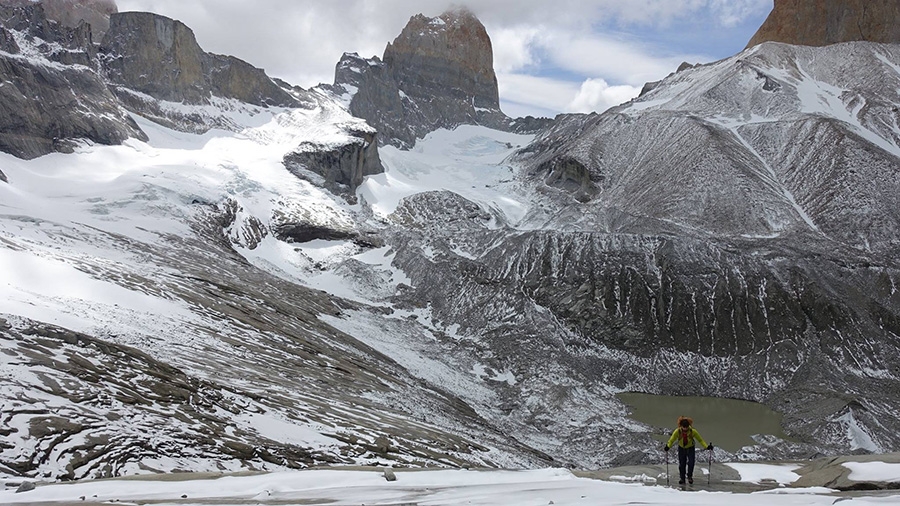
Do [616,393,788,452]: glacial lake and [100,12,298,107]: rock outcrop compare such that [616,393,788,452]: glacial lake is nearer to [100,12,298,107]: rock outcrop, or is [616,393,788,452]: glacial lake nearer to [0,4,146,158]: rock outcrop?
[0,4,146,158]: rock outcrop

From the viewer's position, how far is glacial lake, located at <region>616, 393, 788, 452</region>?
39.3 metres

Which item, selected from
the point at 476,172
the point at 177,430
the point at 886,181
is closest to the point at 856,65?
the point at 886,181

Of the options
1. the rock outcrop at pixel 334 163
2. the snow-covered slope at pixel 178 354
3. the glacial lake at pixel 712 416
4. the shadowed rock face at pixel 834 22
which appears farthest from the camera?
the shadowed rock face at pixel 834 22

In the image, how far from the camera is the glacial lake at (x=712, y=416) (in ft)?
129

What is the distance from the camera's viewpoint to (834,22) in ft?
395

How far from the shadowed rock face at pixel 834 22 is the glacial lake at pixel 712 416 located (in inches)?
4150

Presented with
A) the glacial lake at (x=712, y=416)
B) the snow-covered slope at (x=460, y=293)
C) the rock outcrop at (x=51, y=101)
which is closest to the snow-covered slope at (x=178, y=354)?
the snow-covered slope at (x=460, y=293)

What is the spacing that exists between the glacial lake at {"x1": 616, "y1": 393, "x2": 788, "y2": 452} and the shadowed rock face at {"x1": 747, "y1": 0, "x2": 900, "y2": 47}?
105 meters

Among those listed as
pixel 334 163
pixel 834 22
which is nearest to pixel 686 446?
pixel 334 163

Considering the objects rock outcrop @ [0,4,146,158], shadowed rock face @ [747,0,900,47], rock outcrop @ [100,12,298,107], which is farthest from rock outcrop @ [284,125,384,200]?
shadowed rock face @ [747,0,900,47]

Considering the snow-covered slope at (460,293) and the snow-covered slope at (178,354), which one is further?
the snow-covered slope at (460,293)

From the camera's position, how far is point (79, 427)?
15266mm

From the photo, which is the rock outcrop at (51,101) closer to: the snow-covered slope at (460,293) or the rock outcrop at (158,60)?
the snow-covered slope at (460,293)

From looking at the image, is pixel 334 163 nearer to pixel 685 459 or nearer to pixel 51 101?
pixel 51 101
